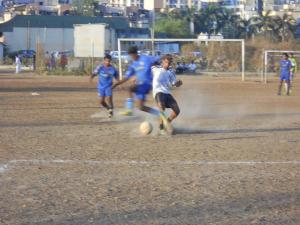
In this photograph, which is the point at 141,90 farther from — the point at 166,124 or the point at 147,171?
the point at 147,171

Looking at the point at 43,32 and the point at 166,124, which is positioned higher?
the point at 43,32

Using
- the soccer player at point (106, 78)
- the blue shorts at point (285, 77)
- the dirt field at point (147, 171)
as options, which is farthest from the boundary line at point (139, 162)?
the blue shorts at point (285, 77)

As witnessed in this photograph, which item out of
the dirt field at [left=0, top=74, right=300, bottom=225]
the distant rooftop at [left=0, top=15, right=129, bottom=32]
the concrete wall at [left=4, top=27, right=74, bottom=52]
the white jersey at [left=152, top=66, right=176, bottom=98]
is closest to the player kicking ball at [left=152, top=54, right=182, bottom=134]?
the white jersey at [left=152, top=66, right=176, bottom=98]

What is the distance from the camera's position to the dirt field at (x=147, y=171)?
7.58 m

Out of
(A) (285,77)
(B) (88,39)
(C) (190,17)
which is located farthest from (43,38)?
(A) (285,77)

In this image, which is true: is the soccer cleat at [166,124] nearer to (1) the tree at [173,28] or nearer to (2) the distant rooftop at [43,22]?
(2) the distant rooftop at [43,22]

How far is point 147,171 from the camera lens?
10117 millimetres

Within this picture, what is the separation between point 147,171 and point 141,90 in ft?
16.3

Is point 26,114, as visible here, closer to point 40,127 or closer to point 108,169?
point 40,127

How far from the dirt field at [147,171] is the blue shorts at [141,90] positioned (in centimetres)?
69

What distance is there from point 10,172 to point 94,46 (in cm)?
5134

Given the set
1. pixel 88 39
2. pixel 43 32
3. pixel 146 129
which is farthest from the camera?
pixel 43 32

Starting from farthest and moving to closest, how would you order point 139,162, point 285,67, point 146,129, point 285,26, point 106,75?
point 285,26, point 285,67, point 106,75, point 146,129, point 139,162

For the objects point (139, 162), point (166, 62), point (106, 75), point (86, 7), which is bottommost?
point (139, 162)
